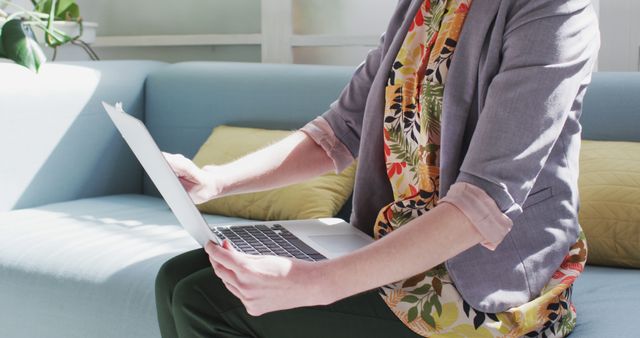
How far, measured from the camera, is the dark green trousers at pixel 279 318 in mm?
1186

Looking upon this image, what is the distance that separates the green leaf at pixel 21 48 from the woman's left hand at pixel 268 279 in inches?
64.2

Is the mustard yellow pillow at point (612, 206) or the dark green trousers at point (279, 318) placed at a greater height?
the dark green trousers at point (279, 318)

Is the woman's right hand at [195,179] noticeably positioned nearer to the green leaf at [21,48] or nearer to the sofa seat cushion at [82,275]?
the sofa seat cushion at [82,275]

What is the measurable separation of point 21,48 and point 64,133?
0.87 ft

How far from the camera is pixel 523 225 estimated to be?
3.93 feet

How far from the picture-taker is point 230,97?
2.66 meters

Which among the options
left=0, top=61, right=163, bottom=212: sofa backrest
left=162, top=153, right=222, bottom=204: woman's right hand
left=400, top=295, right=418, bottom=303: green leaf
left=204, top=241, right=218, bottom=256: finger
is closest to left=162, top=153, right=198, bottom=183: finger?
left=162, top=153, right=222, bottom=204: woman's right hand

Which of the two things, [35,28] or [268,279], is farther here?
[35,28]

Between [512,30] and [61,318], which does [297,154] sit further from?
[61,318]

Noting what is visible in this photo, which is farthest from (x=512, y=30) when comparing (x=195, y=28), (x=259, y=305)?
(x=195, y=28)

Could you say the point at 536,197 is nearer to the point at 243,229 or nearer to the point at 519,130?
the point at 519,130

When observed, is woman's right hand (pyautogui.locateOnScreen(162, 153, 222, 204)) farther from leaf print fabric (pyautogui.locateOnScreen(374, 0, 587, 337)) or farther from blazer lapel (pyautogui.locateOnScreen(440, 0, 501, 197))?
blazer lapel (pyautogui.locateOnScreen(440, 0, 501, 197))

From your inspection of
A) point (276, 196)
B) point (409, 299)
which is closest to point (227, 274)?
point (409, 299)

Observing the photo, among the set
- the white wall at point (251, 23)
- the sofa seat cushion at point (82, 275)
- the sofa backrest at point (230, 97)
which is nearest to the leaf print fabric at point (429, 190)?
the sofa seat cushion at point (82, 275)
